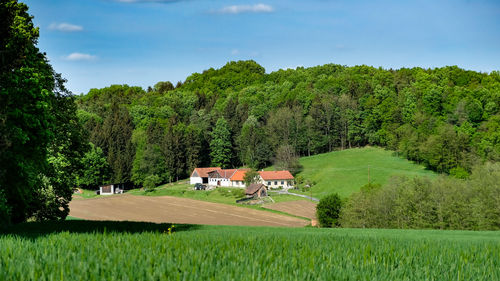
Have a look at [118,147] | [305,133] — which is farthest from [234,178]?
[118,147]

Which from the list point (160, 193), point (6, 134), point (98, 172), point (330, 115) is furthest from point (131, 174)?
point (6, 134)

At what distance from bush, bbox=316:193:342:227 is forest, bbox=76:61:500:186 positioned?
42168 mm

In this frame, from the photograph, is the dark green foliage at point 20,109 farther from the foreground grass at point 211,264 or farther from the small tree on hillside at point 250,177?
the small tree on hillside at point 250,177

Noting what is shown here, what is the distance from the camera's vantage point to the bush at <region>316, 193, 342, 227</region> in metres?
65.9

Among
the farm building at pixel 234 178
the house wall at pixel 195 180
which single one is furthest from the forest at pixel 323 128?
the farm building at pixel 234 178

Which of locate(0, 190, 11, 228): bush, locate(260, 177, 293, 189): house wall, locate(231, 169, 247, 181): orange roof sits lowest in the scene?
locate(260, 177, 293, 189): house wall

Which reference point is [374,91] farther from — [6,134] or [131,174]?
[6,134]

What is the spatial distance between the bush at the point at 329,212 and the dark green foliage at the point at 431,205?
207cm

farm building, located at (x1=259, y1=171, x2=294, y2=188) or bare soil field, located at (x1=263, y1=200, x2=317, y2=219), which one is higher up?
farm building, located at (x1=259, y1=171, x2=294, y2=188)

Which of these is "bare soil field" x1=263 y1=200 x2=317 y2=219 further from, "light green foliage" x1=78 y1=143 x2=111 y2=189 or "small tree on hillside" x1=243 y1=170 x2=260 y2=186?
"light green foliage" x1=78 y1=143 x2=111 y2=189

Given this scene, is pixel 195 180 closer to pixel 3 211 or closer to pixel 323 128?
pixel 323 128

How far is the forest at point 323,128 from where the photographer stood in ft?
370

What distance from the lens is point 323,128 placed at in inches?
5994

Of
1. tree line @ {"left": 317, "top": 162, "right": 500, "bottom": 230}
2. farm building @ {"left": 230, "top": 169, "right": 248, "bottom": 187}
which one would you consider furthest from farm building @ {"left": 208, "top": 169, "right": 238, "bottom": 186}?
tree line @ {"left": 317, "top": 162, "right": 500, "bottom": 230}
